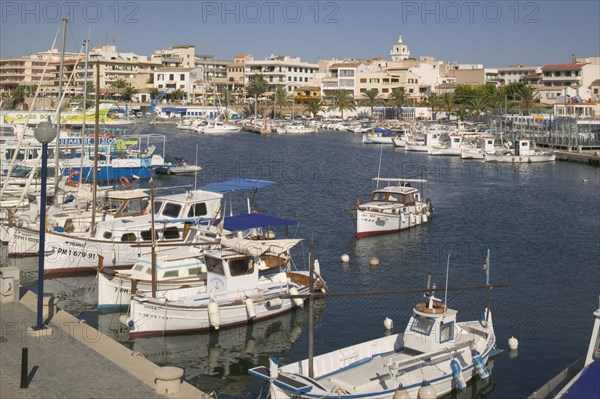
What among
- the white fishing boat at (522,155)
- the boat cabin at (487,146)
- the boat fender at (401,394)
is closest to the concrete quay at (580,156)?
the white fishing boat at (522,155)

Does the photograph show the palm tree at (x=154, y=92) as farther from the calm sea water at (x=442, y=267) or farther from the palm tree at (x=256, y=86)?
the calm sea water at (x=442, y=267)

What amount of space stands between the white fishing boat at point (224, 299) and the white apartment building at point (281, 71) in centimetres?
14480

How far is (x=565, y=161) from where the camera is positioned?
85.3 m

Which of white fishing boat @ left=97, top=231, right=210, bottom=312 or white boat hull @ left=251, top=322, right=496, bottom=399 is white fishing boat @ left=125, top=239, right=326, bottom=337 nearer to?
white fishing boat @ left=97, top=231, right=210, bottom=312

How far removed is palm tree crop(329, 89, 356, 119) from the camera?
156 metres

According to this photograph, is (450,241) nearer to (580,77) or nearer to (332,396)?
(332,396)

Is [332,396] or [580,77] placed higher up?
[580,77]

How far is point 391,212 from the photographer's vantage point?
43031mm

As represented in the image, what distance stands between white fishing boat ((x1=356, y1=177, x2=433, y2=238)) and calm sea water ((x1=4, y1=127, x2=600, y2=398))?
646 mm

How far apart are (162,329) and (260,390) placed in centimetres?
529

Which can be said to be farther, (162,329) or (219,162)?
(219,162)

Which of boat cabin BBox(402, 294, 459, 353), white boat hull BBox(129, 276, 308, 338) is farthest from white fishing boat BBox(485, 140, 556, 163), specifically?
boat cabin BBox(402, 294, 459, 353)

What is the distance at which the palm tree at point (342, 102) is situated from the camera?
156m

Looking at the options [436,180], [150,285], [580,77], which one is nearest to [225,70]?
[580,77]
